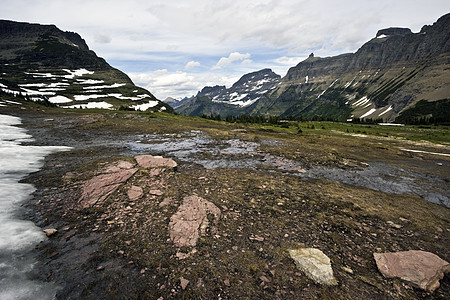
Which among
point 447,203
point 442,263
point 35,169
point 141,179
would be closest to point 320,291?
point 442,263

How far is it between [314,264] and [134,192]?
779 cm

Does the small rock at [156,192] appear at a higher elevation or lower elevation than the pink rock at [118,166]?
lower

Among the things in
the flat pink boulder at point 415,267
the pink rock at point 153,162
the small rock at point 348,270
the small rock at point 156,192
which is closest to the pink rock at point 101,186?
the pink rock at point 153,162

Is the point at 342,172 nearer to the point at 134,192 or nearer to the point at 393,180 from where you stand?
the point at 393,180

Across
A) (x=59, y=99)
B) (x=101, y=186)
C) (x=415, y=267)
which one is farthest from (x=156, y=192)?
(x=59, y=99)

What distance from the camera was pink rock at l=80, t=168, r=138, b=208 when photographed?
844 centimetres

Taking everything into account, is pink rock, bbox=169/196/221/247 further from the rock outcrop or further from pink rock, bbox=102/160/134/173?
pink rock, bbox=102/160/134/173

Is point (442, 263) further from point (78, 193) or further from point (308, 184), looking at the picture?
point (78, 193)

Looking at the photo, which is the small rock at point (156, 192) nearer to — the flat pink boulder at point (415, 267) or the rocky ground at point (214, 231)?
the rocky ground at point (214, 231)

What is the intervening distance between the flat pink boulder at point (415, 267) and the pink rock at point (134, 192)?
9103mm

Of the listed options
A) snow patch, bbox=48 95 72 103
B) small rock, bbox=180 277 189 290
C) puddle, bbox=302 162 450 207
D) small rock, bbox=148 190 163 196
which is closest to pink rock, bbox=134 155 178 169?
small rock, bbox=148 190 163 196

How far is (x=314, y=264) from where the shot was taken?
5.60m

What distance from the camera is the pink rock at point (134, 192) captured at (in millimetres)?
8692

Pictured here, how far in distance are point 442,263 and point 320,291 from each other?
162 inches
